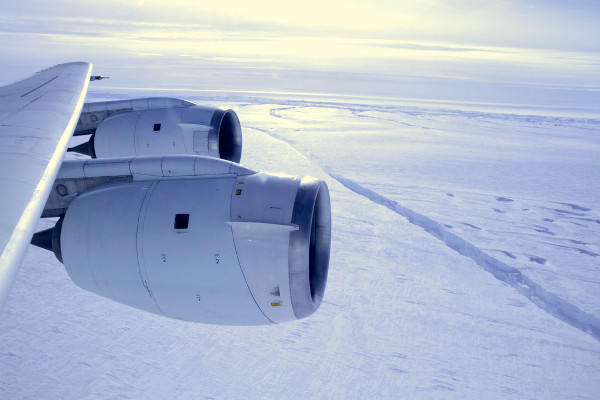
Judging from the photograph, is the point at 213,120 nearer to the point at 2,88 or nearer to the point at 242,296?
the point at 2,88

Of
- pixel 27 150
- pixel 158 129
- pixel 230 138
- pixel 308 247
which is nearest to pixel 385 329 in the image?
pixel 308 247

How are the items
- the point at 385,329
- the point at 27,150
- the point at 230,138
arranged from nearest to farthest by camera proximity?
the point at 27,150
the point at 385,329
the point at 230,138

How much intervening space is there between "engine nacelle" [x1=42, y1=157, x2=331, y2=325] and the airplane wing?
55 centimetres

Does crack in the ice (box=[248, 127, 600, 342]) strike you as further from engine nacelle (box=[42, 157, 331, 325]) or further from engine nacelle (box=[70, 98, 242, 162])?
engine nacelle (box=[70, 98, 242, 162])

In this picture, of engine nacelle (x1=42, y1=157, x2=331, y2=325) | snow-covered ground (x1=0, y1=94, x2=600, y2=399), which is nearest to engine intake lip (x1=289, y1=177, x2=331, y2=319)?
engine nacelle (x1=42, y1=157, x2=331, y2=325)

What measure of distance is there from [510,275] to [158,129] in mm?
6785

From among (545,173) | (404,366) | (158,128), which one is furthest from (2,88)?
(545,173)

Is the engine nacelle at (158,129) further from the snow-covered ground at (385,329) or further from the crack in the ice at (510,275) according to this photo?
the crack in the ice at (510,275)

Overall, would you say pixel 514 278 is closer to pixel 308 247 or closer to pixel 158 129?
pixel 308 247

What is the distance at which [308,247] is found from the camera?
3.24 metres

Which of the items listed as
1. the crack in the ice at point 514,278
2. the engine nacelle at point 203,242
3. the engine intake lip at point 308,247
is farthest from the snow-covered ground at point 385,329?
the engine intake lip at point 308,247

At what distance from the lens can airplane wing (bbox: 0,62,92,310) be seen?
205 cm

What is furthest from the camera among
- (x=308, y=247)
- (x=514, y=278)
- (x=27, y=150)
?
(x=514, y=278)

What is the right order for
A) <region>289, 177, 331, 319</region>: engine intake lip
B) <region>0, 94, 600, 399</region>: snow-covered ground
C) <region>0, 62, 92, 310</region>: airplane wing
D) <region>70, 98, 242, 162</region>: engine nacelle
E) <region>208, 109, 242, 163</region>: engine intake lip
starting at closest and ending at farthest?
1. <region>0, 62, 92, 310</region>: airplane wing
2. <region>289, 177, 331, 319</region>: engine intake lip
3. <region>0, 94, 600, 399</region>: snow-covered ground
4. <region>70, 98, 242, 162</region>: engine nacelle
5. <region>208, 109, 242, 163</region>: engine intake lip
